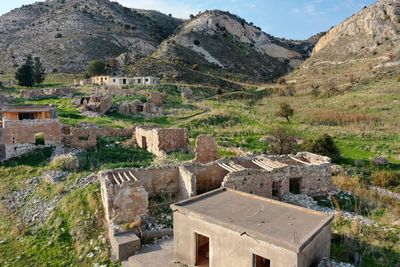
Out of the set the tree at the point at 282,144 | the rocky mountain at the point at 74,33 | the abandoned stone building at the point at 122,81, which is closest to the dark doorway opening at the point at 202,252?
the tree at the point at 282,144

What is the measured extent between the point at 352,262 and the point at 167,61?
208 ft

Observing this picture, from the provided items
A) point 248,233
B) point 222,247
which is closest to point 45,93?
point 222,247

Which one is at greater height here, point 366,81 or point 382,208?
point 366,81

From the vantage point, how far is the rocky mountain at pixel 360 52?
6091 centimetres

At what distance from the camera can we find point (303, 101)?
164 ft

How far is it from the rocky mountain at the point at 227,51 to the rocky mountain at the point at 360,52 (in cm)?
1455

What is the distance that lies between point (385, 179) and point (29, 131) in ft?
62.4

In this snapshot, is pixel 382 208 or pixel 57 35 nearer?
pixel 382 208

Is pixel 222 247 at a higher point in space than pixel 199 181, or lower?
lower

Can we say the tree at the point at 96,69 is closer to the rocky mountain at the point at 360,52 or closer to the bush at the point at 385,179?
the rocky mountain at the point at 360,52

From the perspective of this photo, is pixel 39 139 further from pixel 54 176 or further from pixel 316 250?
pixel 316 250

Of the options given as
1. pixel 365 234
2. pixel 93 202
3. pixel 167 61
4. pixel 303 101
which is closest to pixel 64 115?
pixel 93 202

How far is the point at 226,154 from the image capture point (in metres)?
22.7

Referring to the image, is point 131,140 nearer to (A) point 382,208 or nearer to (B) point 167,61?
(A) point 382,208
